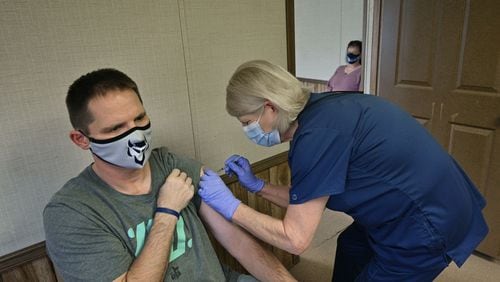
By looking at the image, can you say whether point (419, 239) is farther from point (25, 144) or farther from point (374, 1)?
point (374, 1)

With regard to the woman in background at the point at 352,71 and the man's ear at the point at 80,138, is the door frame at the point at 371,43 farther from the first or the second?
the man's ear at the point at 80,138

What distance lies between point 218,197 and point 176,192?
16cm

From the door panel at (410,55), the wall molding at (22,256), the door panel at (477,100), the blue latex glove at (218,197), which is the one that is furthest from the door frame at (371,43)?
the wall molding at (22,256)

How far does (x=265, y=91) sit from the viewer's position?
1.07 m

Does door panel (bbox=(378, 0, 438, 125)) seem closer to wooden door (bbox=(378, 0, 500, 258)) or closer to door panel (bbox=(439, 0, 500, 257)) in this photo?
wooden door (bbox=(378, 0, 500, 258))

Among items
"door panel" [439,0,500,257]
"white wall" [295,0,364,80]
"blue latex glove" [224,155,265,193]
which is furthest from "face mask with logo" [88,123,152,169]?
"white wall" [295,0,364,80]

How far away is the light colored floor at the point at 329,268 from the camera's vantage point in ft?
6.69

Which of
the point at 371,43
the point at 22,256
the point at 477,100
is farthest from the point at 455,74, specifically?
the point at 22,256

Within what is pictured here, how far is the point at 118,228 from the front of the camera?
104 centimetres

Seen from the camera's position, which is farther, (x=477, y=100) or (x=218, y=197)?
(x=477, y=100)

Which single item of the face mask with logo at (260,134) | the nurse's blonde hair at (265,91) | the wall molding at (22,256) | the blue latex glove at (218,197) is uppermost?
the nurse's blonde hair at (265,91)

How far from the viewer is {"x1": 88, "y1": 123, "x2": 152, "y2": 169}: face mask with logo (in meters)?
1.02

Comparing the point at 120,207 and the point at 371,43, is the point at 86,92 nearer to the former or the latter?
the point at 120,207

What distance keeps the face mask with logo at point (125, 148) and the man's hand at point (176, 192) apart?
5.0 inches
